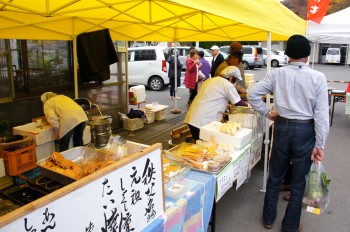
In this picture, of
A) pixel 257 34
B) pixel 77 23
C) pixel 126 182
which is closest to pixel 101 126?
pixel 77 23

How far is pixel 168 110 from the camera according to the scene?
31.5 feet

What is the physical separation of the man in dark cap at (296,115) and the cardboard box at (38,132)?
326cm

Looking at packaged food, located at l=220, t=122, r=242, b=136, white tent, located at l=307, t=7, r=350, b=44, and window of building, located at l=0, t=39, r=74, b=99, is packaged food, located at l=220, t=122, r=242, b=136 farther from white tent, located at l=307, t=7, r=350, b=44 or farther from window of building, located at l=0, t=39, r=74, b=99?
white tent, located at l=307, t=7, r=350, b=44

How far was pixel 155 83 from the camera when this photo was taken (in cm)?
1302

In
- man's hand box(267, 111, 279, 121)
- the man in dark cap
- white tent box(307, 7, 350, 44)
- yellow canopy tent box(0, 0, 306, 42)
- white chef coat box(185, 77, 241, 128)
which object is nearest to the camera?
the man in dark cap

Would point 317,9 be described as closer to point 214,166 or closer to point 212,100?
point 212,100

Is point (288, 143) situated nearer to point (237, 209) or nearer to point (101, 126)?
point (237, 209)

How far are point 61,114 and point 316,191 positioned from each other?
11.5 ft

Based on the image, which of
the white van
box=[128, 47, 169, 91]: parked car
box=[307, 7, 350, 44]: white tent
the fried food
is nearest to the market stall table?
the fried food

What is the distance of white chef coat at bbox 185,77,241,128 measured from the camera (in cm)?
382

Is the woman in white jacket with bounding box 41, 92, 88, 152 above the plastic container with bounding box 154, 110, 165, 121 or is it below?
above

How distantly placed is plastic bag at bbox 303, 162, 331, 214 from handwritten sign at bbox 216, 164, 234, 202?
83 centimetres

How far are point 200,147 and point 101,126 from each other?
1979 mm

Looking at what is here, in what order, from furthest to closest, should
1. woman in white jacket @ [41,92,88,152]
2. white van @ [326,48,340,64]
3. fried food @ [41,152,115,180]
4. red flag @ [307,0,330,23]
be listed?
white van @ [326,48,340,64]
red flag @ [307,0,330,23]
woman in white jacket @ [41,92,88,152]
fried food @ [41,152,115,180]
